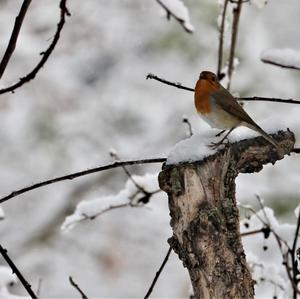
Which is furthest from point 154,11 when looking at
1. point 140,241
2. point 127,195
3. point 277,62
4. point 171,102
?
point 277,62

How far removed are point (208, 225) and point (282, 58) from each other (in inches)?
16.1

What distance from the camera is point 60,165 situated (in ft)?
24.1

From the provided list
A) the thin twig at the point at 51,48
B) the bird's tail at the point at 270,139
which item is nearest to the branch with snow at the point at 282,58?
the bird's tail at the point at 270,139

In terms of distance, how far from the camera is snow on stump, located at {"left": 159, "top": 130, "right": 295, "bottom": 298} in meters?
1.44

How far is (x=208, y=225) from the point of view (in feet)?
4.71

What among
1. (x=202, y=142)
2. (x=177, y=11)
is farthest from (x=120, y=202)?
(x=202, y=142)

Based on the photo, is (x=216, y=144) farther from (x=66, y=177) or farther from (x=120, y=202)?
(x=120, y=202)

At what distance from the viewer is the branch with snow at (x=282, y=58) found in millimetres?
1496

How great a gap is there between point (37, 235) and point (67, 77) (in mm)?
1773

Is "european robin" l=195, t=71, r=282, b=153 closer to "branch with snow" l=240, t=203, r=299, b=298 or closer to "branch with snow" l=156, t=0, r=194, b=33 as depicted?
"branch with snow" l=156, t=0, r=194, b=33

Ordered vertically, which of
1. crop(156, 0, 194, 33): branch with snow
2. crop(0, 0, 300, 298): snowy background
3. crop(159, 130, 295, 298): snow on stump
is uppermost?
crop(0, 0, 300, 298): snowy background

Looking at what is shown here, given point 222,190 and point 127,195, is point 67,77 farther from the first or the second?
point 222,190

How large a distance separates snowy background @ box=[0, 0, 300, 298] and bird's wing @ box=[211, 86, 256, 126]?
5.03 m

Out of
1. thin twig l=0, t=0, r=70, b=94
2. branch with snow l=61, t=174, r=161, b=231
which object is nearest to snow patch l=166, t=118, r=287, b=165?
thin twig l=0, t=0, r=70, b=94
